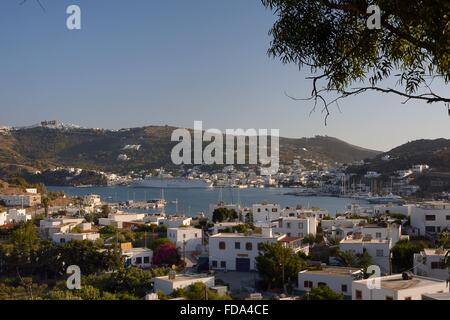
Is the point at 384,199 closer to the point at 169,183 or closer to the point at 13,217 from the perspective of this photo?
the point at 169,183

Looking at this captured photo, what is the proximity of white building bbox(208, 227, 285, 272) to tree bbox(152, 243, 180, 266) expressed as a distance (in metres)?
1.13

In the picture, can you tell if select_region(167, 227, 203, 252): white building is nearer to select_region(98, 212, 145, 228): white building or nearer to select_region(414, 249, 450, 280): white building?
select_region(98, 212, 145, 228): white building

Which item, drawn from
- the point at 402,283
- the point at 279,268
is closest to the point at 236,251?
the point at 279,268

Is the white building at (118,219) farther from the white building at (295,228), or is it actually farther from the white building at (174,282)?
the white building at (174,282)

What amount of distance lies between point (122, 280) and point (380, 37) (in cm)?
1013

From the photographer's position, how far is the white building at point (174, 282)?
11.3 m

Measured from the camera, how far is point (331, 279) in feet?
38.4

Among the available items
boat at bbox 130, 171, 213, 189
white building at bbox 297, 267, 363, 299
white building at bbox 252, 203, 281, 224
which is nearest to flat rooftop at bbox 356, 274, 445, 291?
white building at bbox 297, 267, 363, 299

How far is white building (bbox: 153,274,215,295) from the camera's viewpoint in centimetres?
1129

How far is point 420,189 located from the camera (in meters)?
54.9

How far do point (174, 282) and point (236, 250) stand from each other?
4918 mm

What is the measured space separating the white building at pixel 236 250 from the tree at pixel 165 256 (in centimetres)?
113

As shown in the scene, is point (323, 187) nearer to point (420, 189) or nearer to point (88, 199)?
point (420, 189)

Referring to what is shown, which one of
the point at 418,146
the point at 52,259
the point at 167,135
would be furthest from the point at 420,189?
the point at 167,135
